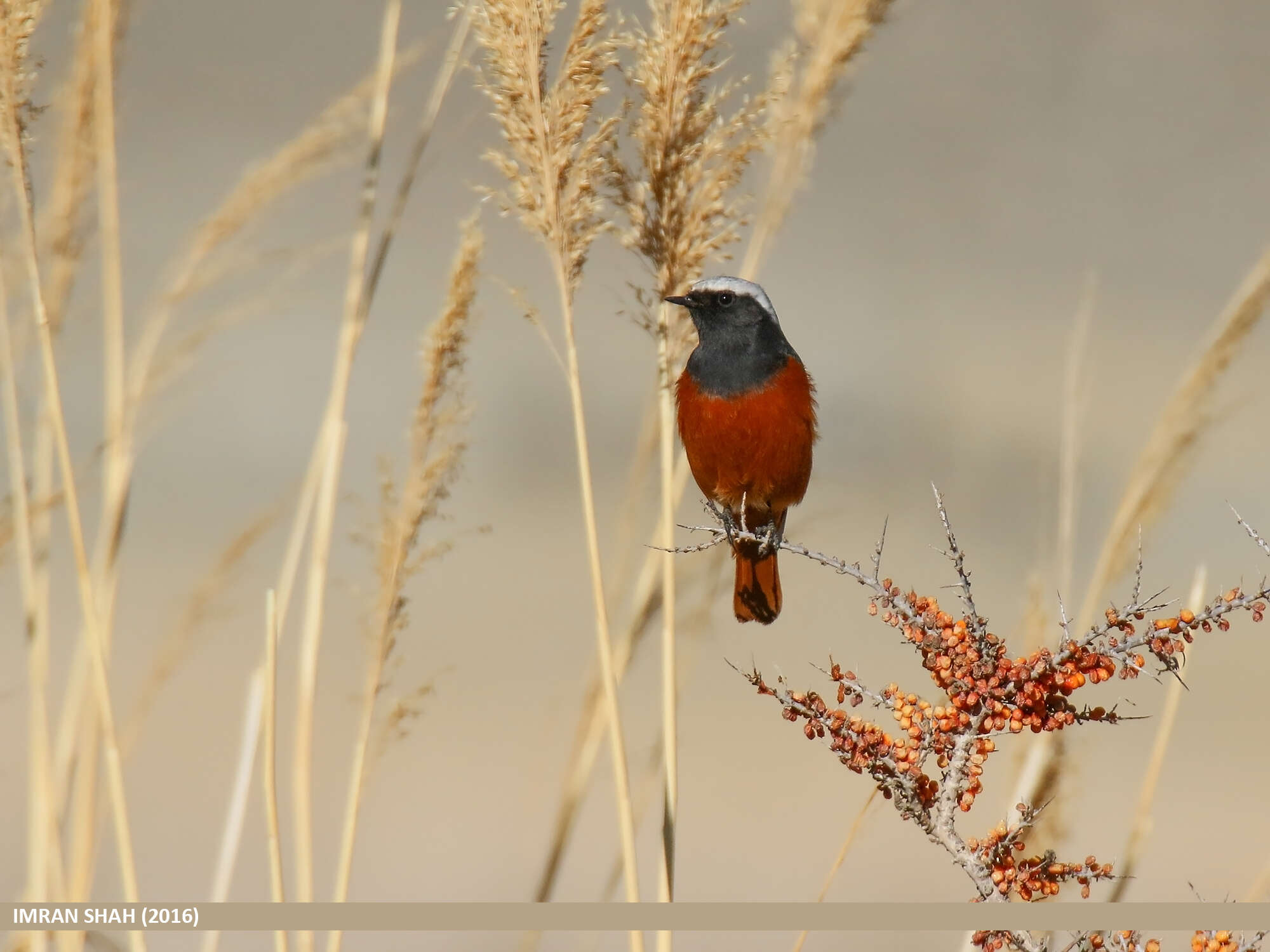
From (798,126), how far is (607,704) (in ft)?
3.87

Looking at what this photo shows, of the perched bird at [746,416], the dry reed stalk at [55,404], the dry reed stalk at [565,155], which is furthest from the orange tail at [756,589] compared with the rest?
the dry reed stalk at [55,404]

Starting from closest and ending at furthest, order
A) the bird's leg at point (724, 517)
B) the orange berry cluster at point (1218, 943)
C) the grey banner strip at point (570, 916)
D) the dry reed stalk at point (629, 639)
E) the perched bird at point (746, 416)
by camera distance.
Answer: the orange berry cluster at point (1218, 943), the grey banner strip at point (570, 916), the dry reed stalk at point (629, 639), the bird's leg at point (724, 517), the perched bird at point (746, 416)

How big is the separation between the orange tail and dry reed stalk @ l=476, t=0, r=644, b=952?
1109mm

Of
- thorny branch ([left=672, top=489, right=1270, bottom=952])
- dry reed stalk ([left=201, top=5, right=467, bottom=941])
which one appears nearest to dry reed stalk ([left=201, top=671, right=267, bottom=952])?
dry reed stalk ([left=201, top=5, right=467, bottom=941])

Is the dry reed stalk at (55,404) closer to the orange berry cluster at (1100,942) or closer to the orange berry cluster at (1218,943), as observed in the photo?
the orange berry cluster at (1100,942)

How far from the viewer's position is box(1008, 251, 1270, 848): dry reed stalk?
2256 millimetres

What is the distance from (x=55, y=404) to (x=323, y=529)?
0.50 meters

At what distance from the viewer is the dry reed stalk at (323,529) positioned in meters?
2.07

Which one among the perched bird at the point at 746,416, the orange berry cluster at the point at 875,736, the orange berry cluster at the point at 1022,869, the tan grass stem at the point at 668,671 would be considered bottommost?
the orange berry cluster at the point at 1022,869

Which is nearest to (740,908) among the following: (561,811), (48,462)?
(561,811)

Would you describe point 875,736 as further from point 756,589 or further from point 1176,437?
point 756,589

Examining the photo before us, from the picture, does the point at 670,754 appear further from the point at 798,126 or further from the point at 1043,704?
the point at 798,126

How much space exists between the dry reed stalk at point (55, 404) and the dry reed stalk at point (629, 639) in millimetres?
772

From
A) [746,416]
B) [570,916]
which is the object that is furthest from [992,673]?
[746,416]
